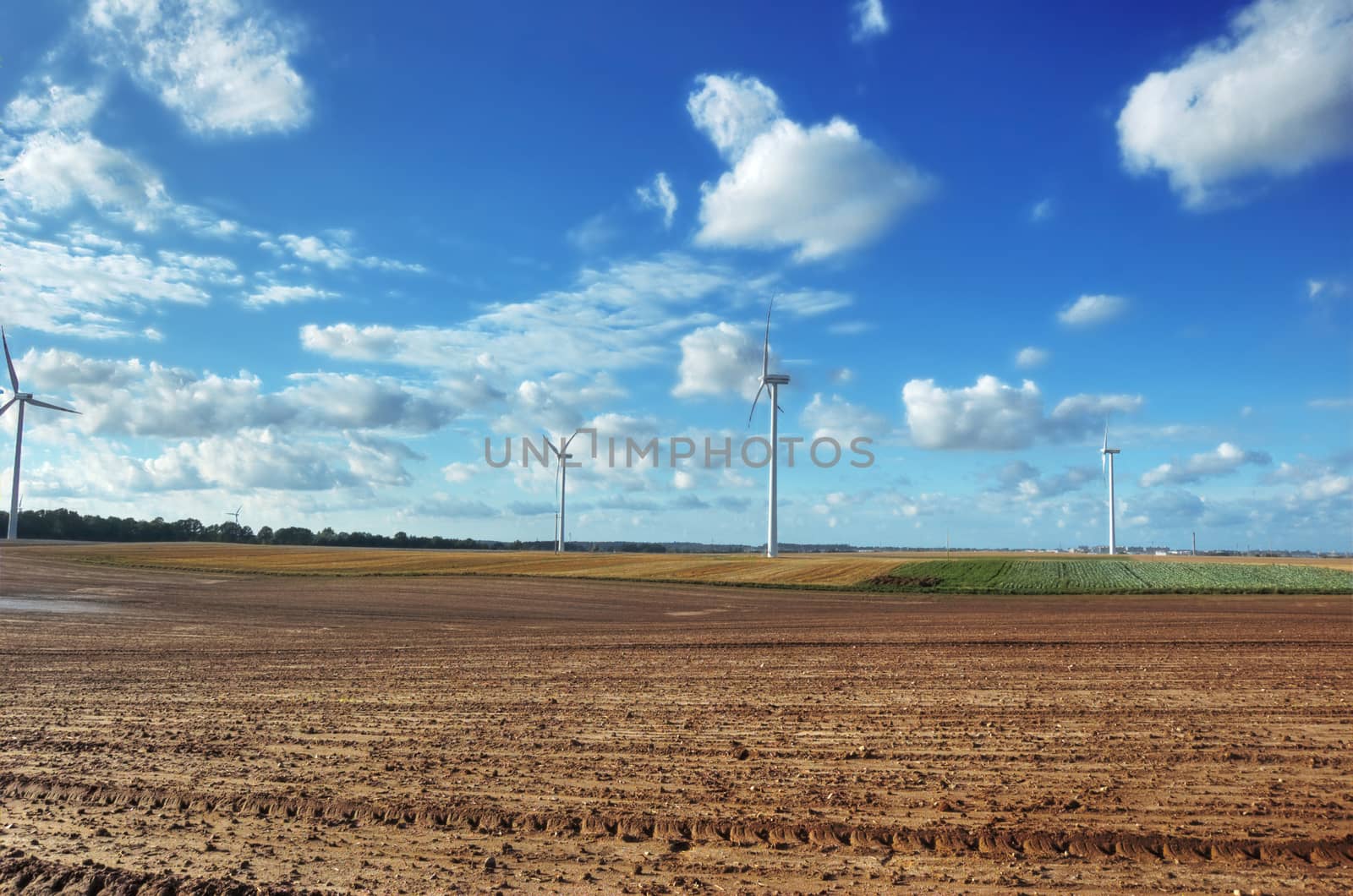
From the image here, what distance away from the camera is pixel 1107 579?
210 ft

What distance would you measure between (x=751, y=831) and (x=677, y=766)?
2687 mm

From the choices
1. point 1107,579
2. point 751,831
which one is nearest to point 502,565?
point 1107,579

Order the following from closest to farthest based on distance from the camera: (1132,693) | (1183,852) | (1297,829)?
(1183,852), (1297,829), (1132,693)

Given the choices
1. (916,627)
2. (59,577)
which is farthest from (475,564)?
(916,627)

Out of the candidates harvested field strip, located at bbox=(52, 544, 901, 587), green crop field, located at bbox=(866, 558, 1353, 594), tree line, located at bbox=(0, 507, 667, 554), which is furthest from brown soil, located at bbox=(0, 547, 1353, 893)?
tree line, located at bbox=(0, 507, 667, 554)

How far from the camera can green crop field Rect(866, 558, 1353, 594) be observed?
54.3 metres

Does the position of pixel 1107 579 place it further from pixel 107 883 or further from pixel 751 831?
pixel 107 883

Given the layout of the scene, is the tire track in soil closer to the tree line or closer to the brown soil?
the brown soil

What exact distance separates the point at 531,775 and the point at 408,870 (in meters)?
3.09

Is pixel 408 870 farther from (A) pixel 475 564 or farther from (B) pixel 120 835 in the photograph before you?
(A) pixel 475 564

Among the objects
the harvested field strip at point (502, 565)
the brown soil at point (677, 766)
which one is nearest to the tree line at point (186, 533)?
the harvested field strip at point (502, 565)

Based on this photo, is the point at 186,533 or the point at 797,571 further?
the point at 186,533

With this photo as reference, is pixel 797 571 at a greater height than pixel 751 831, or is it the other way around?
pixel 751 831

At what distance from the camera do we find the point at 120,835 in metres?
9.48
